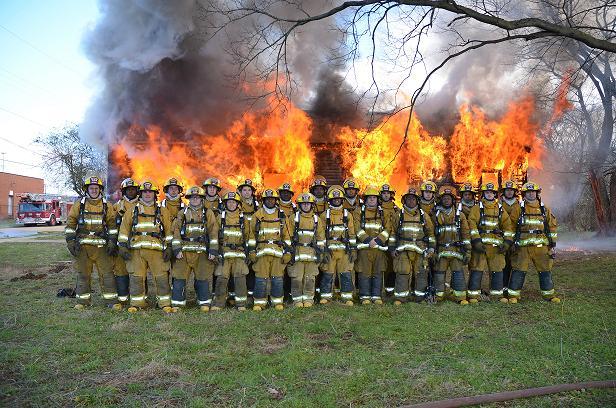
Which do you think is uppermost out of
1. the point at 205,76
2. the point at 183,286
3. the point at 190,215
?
the point at 205,76

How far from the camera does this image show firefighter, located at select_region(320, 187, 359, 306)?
7.79 m

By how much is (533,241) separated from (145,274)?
6.46 meters

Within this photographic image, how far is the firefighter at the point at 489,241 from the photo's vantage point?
7922 millimetres

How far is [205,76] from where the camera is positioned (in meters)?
13.3

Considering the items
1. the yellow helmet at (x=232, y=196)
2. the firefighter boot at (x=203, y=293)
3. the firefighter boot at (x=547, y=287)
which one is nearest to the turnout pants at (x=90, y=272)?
the firefighter boot at (x=203, y=293)

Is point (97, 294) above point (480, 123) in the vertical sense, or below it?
below

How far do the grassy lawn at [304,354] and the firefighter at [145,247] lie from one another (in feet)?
1.33

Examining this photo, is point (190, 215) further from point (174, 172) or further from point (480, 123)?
point (480, 123)

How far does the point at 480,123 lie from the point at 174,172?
9396 millimetres

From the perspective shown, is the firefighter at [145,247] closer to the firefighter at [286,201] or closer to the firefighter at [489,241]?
the firefighter at [286,201]

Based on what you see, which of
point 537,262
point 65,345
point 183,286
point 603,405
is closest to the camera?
point 603,405

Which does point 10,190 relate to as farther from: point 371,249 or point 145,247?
point 371,249

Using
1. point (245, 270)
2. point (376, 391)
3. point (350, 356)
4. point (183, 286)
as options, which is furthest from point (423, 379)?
point (183, 286)

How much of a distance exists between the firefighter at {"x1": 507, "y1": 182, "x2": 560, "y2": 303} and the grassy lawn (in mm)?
362
